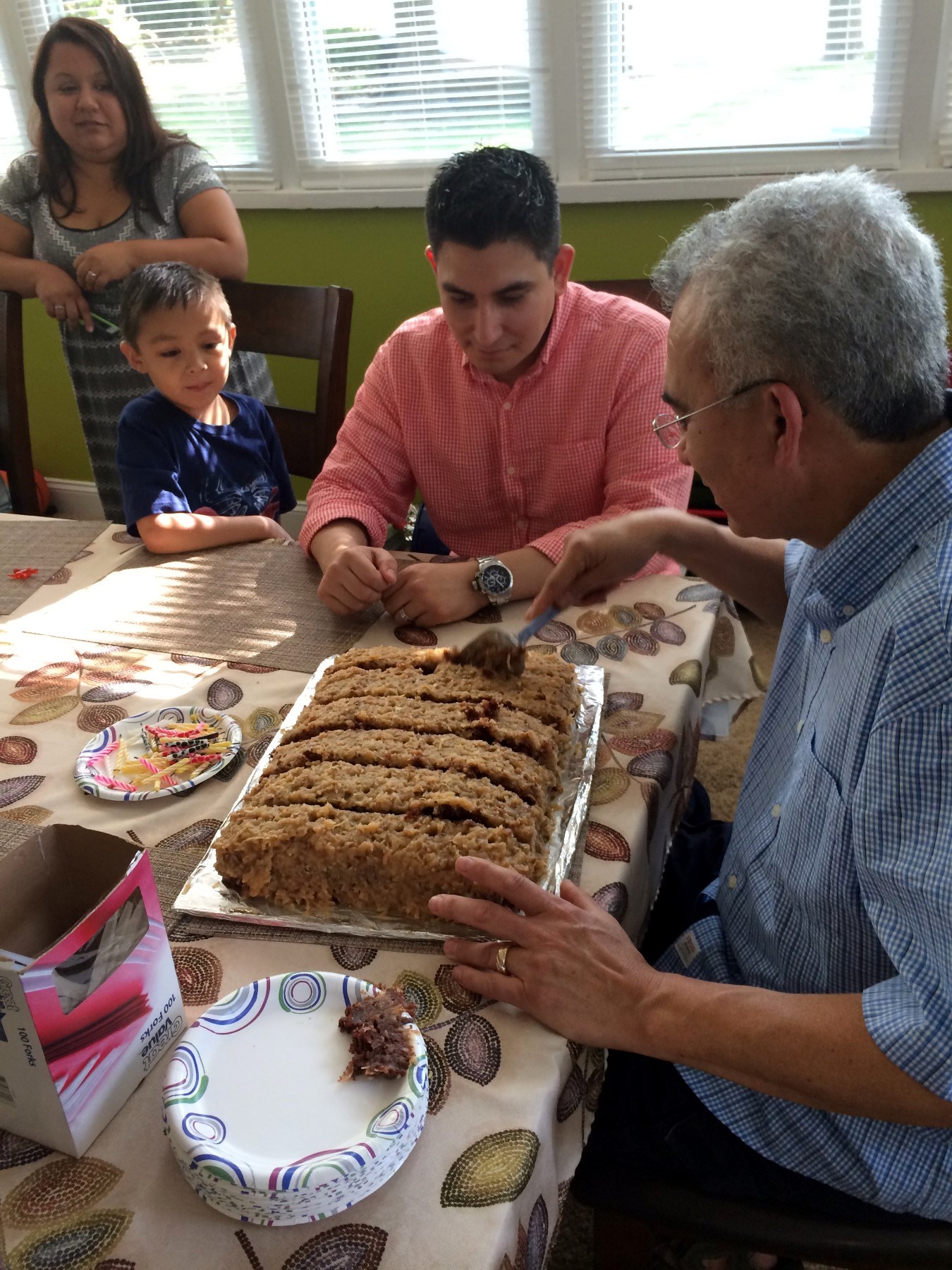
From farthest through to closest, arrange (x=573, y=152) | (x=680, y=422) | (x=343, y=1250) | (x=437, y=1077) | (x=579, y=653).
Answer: (x=573, y=152) → (x=579, y=653) → (x=680, y=422) → (x=437, y=1077) → (x=343, y=1250)

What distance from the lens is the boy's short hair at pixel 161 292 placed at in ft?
5.82

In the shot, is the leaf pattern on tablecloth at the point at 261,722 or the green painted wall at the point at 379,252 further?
the green painted wall at the point at 379,252

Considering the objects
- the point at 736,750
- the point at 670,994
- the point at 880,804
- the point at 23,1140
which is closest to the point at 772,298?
the point at 880,804

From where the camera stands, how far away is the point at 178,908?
875mm

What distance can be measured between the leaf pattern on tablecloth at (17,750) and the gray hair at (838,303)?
850 mm

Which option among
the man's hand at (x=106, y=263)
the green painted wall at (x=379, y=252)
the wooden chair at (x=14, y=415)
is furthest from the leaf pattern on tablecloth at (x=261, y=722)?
the green painted wall at (x=379, y=252)

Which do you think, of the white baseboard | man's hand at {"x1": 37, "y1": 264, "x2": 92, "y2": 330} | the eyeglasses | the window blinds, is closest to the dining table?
the eyeglasses

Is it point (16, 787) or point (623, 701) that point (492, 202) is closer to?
point (623, 701)

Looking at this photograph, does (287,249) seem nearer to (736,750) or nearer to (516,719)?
(736,750)

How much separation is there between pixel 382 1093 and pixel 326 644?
0.73 meters

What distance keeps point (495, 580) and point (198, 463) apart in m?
0.74

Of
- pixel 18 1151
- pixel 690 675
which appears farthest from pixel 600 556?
pixel 18 1151

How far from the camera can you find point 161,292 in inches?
69.7

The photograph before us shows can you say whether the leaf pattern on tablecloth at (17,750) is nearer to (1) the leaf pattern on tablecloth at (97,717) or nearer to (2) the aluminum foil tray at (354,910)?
(1) the leaf pattern on tablecloth at (97,717)
